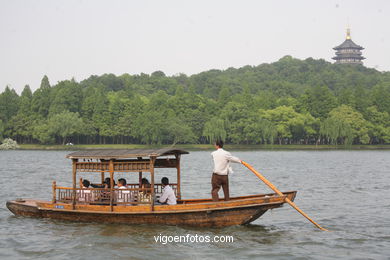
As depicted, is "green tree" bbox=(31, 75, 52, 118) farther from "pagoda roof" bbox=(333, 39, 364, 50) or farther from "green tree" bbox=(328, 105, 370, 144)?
"pagoda roof" bbox=(333, 39, 364, 50)

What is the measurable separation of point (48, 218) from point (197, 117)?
82885 millimetres

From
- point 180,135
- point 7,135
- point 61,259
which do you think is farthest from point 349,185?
point 7,135

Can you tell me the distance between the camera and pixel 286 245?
1556cm

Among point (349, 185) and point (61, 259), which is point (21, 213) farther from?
point (349, 185)

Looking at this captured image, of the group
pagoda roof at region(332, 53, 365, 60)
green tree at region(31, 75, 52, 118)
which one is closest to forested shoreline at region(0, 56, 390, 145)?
green tree at region(31, 75, 52, 118)

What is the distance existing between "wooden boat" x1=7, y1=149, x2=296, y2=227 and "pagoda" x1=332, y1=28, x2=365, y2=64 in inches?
6969

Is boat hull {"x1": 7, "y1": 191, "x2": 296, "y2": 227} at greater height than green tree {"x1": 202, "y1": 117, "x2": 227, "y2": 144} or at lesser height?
lesser

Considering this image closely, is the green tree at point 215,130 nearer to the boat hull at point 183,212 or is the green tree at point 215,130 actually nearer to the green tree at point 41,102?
the green tree at point 41,102

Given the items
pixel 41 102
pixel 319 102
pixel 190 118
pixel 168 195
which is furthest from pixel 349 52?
pixel 168 195

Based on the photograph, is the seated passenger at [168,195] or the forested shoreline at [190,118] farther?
the forested shoreline at [190,118]

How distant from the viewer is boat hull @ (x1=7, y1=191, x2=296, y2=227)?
53.3ft

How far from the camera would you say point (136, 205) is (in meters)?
17.9

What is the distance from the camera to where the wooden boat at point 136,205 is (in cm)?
1636

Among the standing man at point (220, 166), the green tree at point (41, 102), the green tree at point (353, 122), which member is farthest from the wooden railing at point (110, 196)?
the green tree at point (41, 102)
